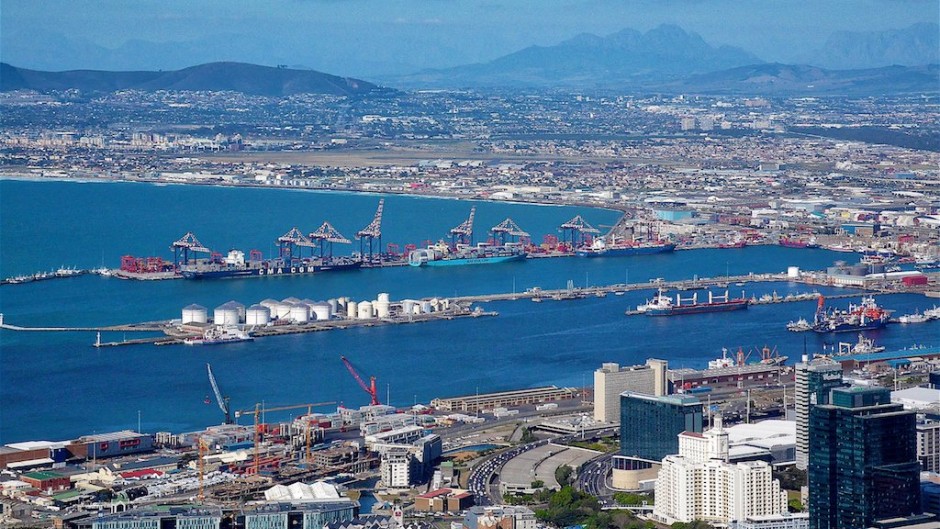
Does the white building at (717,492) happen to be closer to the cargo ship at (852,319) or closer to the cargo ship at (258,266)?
the cargo ship at (852,319)

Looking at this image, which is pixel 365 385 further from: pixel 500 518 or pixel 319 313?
pixel 500 518

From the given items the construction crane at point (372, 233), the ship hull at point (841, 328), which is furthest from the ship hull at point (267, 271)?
the ship hull at point (841, 328)

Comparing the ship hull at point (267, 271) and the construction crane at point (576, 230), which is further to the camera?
the construction crane at point (576, 230)

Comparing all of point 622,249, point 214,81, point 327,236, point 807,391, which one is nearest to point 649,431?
point 807,391

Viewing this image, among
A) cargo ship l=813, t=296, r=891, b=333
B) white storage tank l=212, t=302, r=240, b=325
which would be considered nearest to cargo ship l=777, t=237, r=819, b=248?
cargo ship l=813, t=296, r=891, b=333

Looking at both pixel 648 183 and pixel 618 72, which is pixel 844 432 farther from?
pixel 618 72

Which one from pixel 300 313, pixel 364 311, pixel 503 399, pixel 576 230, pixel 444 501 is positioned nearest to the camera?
pixel 444 501

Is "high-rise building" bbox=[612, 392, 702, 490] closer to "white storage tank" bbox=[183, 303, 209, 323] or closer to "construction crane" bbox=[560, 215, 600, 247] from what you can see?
"white storage tank" bbox=[183, 303, 209, 323]
